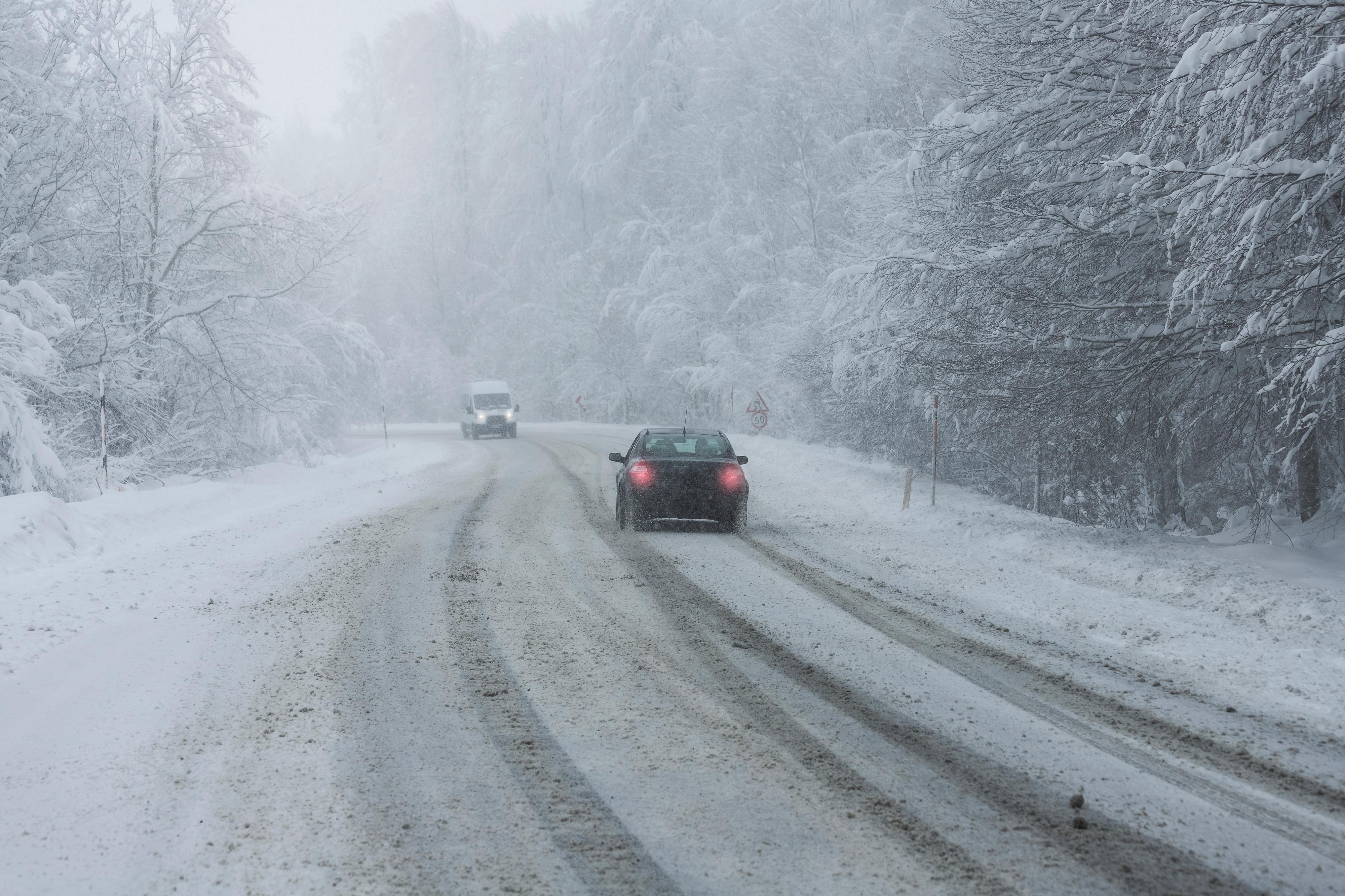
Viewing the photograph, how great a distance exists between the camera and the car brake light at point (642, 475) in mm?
13383

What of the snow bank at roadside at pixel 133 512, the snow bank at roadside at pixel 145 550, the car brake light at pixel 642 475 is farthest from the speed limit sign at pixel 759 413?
the car brake light at pixel 642 475

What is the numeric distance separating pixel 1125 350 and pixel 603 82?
43490 millimetres

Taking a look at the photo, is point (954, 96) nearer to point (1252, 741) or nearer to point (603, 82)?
point (1252, 741)

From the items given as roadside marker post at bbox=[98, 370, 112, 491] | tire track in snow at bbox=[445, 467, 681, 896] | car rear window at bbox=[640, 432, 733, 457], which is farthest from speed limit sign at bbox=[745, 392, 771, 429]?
tire track in snow at bbox=[445, 467, 681, 896]

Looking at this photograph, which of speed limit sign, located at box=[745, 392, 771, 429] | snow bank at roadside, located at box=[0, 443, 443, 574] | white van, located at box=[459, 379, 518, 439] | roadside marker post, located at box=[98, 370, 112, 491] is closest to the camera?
snow bank at roadside, located at box=[0, 443, 443, 574]

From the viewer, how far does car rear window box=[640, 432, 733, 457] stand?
1396 cm

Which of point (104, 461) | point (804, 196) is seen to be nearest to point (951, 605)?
point (104, 461)

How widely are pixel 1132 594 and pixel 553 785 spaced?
676 centimetres

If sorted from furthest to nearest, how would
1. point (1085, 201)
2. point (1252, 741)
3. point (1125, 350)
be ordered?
point (1085, 201)
point (1125, 350)
point (1252, 741)

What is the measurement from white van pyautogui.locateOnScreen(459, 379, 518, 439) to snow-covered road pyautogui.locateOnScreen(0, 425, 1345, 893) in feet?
108

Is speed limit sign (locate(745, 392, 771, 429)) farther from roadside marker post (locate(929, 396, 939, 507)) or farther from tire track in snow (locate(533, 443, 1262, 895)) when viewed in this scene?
tire track in snow (locate(533, 443, 1262, 895))

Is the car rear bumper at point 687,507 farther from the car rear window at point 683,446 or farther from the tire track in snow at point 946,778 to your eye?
the tire track in snow at point 946,778

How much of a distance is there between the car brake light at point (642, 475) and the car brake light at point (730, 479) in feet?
3.10

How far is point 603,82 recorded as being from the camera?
49719mm
